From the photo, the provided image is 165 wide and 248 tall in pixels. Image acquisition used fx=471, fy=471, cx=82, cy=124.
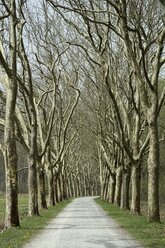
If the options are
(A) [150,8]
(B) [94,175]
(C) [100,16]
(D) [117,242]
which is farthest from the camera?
(B) [94,175]

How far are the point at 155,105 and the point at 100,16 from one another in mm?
7191

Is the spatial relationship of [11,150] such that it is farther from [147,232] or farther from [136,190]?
[136,190]

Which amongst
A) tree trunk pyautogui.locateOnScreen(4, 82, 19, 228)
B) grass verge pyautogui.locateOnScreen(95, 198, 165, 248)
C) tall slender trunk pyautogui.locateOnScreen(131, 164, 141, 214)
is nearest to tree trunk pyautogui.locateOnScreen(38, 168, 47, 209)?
tall slender trunk pyautogui.locateOnScreen(131, 164, 141, 214)

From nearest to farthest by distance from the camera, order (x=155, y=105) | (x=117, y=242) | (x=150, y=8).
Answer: (x=117, y=242)
(x=155, y=105)
(x=150, y=8)

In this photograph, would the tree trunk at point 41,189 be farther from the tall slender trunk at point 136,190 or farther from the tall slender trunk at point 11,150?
the tall slender trunk at point 11,150

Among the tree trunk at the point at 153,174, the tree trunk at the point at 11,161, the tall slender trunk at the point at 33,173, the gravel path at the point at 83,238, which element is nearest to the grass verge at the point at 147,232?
the gravel path at the point at 83,238

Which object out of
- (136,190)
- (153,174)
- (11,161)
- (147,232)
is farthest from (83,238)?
(136,190)

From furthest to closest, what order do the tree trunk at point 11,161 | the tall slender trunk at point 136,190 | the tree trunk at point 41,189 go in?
the tree trunk at point 41,189 → the tall slender trunk at point 136,190 → the tree trunk at point 11,161

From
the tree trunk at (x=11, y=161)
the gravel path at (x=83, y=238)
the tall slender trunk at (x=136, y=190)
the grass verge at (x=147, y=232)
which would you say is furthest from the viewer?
the tall slender trunk at (x=136, y=190)

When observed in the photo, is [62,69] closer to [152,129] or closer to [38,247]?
[152,129]

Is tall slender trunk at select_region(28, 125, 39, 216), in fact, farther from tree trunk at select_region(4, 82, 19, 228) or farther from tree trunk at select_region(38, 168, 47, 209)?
tree trunk at select_region(38, 168, 47, 209)

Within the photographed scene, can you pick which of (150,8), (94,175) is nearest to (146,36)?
(150,8)

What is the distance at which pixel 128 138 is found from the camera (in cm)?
2509

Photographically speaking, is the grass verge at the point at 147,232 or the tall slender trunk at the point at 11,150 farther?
the tall slender trunk at the point at 11,150
